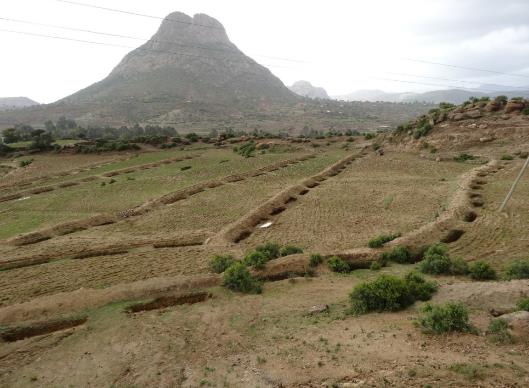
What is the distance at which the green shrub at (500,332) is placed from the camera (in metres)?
9.27

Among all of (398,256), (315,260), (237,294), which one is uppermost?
(315,260)

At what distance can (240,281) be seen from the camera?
592 inches

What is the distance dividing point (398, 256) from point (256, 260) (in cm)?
644

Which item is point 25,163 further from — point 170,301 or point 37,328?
point 170,301

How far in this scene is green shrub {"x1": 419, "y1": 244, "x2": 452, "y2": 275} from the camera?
1516 centimetres

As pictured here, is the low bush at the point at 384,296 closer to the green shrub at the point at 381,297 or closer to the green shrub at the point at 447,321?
the green shrub at the point at 381,297

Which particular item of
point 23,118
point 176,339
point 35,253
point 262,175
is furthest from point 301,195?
point 23,118

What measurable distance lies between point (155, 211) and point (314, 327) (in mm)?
20617

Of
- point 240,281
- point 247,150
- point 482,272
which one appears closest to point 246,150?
point 247,150

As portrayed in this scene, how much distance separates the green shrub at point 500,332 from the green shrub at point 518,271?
4902mm

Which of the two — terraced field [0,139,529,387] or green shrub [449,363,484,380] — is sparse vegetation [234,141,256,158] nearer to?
terraced field [0,139,529,387]

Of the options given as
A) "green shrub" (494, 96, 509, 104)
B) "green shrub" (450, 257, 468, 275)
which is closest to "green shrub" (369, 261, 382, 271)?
"green shrub" (450, 257, 468, 275)

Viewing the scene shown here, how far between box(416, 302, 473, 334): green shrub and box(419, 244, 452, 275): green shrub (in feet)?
16.6

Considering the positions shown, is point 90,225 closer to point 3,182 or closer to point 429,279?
point 429,279
